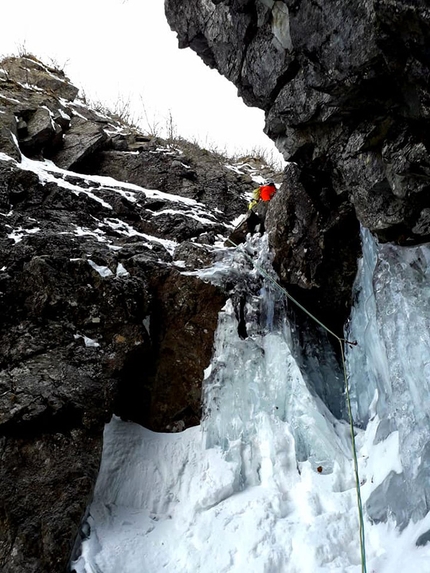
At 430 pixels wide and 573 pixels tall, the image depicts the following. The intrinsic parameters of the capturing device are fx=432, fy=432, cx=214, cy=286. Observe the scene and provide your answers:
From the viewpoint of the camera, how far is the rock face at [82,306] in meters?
4.17

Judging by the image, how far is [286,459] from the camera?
4.41 meters

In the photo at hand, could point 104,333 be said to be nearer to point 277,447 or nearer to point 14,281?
point 14,281

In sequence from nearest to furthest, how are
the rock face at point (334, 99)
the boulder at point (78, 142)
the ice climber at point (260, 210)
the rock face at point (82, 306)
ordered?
the rock face at point (334, 99), the rock face at point (82, 306), the ice climber at point (260, 210), the boulder at point (78, 142)

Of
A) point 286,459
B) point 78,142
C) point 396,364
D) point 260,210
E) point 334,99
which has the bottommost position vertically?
point 286,459

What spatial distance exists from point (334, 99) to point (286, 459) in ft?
11.4

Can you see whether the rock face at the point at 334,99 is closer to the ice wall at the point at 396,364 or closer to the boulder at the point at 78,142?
the ice wall at the point at 396,364

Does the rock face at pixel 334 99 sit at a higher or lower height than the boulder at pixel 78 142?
lower

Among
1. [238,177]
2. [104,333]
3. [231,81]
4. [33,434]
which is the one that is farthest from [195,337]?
[238,177]

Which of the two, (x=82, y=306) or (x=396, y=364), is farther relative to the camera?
(x=82, y=306)

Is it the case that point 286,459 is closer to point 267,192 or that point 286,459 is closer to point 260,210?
point 260,210

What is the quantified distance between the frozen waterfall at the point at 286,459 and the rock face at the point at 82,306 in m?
0.34

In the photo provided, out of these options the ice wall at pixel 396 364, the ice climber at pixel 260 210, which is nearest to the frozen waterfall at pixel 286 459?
the ice wall at pixel 396 364

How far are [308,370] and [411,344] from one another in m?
1.41

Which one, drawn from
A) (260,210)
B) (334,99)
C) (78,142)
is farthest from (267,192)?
(78,142)
